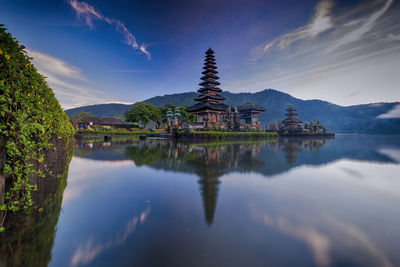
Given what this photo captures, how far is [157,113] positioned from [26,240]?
220 feet

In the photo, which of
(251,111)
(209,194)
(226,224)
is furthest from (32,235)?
(251,111)

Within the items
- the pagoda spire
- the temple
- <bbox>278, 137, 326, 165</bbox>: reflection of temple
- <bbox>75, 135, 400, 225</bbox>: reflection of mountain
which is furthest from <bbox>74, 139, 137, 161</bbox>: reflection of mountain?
the pagoda spire

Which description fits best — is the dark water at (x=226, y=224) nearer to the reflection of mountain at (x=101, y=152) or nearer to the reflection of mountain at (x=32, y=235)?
the reflection of mountain at (x=32, y=235)

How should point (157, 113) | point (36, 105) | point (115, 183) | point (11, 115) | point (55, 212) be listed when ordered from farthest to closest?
point (157, 113)
point (115, 183)
point (36, 105)
point (55, 212)
point (11, 115)

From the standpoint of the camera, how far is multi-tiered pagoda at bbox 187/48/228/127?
31359 millimetres

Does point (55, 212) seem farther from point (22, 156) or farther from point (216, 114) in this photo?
point (216, 114)

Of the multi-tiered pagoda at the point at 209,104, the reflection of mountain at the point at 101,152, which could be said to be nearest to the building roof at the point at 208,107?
the multi-tiered pagoda at the point at 209,104

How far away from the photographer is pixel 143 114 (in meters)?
64.9

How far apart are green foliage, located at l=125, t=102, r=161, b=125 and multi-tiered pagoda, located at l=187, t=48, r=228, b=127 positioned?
35.2 metres

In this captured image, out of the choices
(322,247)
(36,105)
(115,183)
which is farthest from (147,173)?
(322,247)

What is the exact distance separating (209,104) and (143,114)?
41.1 meters

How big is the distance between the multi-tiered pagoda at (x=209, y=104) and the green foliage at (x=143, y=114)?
115 ft

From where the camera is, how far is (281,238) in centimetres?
221

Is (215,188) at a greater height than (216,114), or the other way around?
(216,114)
